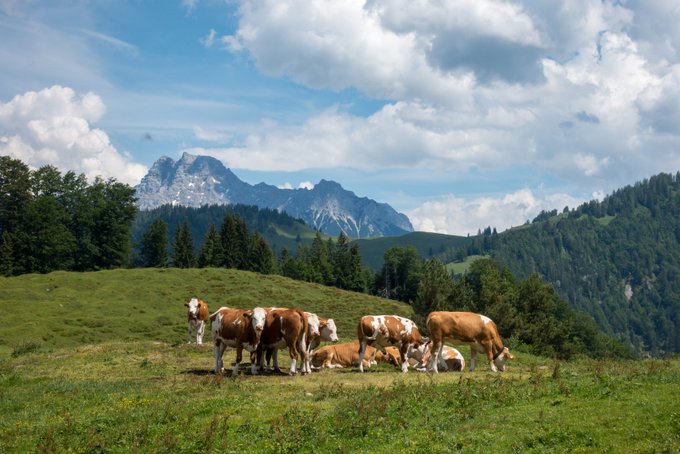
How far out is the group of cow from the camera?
24.0 metres

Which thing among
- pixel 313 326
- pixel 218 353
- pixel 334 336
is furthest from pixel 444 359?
pixel 218 353

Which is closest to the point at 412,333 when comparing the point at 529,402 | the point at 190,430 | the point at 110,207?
the point at 529,402

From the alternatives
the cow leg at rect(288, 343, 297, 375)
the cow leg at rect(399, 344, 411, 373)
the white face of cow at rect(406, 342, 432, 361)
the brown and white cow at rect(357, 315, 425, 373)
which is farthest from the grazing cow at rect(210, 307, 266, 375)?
the white face of cow at rect(406, 342, 432, 361)

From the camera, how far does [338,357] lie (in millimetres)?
29125

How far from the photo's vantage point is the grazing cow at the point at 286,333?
78.7ft

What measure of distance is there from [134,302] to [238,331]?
148 ft

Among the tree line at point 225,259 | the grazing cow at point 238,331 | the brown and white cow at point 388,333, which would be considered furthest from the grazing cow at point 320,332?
the tree line at point 225,259

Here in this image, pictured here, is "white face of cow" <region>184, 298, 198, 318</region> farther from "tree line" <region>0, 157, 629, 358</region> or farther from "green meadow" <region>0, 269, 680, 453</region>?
"tree line" <region>0, 157, 629, 358</region>

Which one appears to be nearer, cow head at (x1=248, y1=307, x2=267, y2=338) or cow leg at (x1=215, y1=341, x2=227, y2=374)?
cow head at (x1=248, y1=307, x2=267, y2=338)

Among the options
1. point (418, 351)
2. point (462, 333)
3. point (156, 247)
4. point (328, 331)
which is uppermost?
point (156, 247)

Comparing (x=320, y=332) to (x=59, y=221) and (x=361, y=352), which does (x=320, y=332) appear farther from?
(x=59, y=221)

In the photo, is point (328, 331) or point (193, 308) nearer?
point (328, 331)

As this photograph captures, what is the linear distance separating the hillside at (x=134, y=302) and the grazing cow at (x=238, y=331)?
19.1 meters

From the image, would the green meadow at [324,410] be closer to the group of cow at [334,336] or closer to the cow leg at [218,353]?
the cow leg at [218,353]
